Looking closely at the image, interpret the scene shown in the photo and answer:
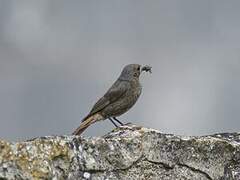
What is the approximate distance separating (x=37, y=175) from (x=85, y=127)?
5.10 meters

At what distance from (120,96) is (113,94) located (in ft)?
0.45

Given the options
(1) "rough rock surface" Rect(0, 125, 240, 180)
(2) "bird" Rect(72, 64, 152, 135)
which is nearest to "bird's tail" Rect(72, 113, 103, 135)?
(2) "bird" Rect(72, 64, 152, 135)

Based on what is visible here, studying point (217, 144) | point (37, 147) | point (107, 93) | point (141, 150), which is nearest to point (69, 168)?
point (37, 147)

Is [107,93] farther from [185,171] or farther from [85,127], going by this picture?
[185,171]

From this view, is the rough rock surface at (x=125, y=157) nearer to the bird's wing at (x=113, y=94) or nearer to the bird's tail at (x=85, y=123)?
the bird's tail at (x=85, y=123)

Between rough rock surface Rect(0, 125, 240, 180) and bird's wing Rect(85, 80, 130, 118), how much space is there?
5.89 m

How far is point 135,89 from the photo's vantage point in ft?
35.5

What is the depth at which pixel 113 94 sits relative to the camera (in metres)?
10.8

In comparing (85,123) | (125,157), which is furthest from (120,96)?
(125,157)

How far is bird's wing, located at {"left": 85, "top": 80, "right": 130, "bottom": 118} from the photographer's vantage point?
1050 centimetres

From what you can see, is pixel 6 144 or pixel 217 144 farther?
pixel 217 144

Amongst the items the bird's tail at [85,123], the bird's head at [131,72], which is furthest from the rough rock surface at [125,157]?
the bird's head at [131,72]

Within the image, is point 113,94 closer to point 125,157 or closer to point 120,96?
point 120,96

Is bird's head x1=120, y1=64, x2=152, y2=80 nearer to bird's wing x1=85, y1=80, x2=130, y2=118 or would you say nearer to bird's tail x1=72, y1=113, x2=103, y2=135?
bird's wing x1=85, y1=80, x2=130, y2=118
